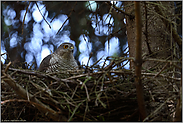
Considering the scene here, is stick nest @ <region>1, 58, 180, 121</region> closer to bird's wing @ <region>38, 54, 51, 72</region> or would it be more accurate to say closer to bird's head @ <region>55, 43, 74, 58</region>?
bird's wing @ <region>38, 54, 51, 72</region>

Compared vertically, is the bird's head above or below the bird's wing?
above

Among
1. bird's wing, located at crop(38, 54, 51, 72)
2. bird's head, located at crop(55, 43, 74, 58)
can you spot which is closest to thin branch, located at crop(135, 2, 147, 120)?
bird's wing, located at crop(38, 54, 51, 72)

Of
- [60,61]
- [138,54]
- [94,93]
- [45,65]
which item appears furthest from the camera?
[60,61]

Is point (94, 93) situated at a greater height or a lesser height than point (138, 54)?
lesser

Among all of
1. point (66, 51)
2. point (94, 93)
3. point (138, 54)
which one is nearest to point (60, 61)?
point (66, 51)

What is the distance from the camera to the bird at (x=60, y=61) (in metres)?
3.47

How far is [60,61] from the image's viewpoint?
3.66 metres

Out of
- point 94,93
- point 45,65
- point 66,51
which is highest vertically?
point 66,51

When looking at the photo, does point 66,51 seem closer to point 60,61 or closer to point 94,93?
point 60,61

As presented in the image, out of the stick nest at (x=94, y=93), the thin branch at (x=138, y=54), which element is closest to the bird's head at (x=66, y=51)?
the stick nest at (x=94, y=93)

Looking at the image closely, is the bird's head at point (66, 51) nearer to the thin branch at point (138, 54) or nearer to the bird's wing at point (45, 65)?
the bird's wing at point (45, 65)

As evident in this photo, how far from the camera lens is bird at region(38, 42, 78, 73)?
347cm

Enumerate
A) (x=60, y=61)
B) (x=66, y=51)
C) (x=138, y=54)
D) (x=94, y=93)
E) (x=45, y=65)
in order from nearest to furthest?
1. (x=138, y=54)
2. (x=94, y=93)
3. (x=45, y=65)
4. (x=60, y=61)
5. (x=66, y=51)

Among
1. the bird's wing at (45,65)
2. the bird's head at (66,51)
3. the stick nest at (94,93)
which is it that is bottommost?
the stick nest at (94,93)
